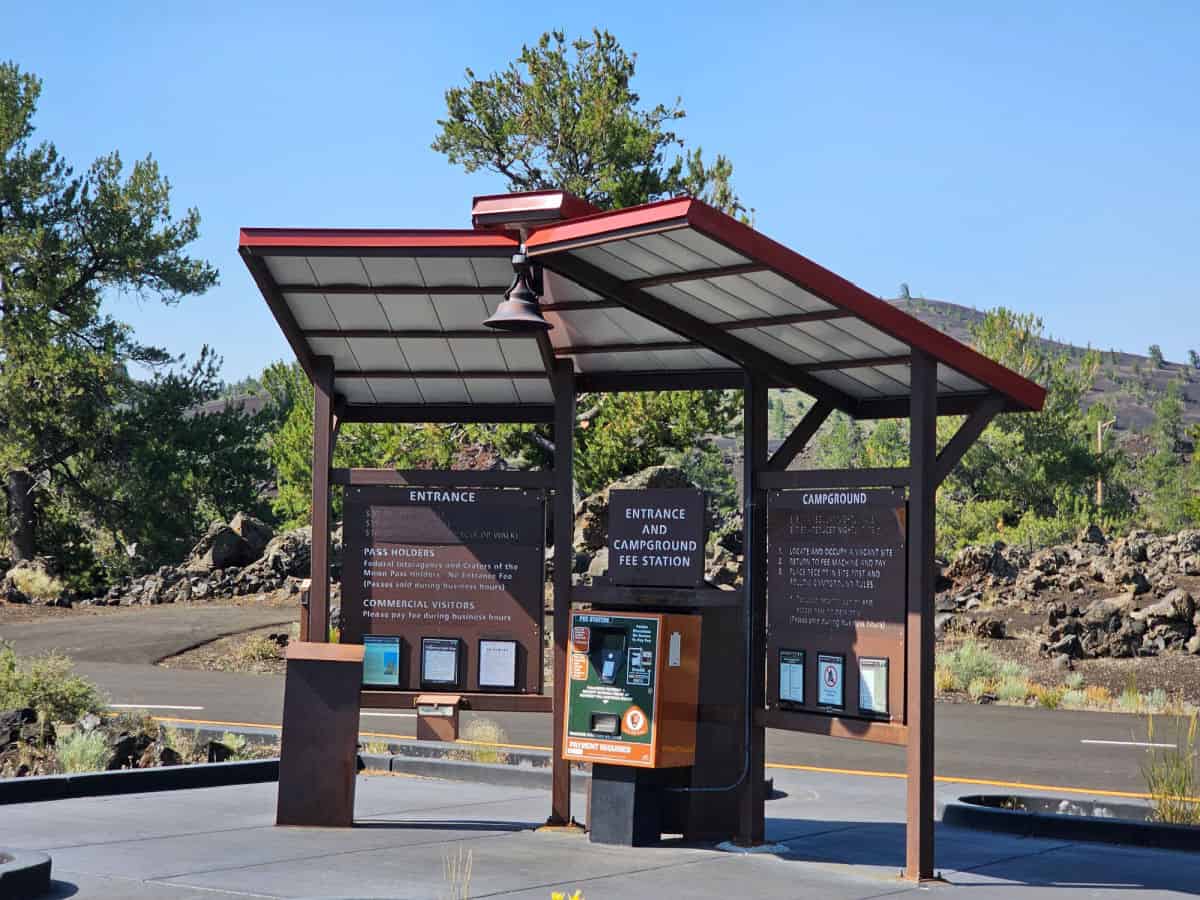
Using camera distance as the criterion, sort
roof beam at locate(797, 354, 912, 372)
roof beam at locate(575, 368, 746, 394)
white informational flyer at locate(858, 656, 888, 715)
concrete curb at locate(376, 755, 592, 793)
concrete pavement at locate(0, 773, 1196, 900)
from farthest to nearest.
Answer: concrete curb at locate(376, 755, 592, 793) → roof beam at locate(575, 368, 746, 394) → roof beam at locate(797, 354, 912, 372) → white informational flyer at locate(858, 656, 888, 715) → concrete pavement at locate(0, 773, 1196, 900)

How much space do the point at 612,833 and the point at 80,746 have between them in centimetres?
497

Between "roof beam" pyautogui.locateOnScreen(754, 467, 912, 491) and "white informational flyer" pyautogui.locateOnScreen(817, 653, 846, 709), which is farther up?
"roof beam" pyautogui.locateOnScreen(754, 467, 912, 491)

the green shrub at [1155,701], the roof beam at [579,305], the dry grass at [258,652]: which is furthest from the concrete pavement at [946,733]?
the roof beam at [579,305]

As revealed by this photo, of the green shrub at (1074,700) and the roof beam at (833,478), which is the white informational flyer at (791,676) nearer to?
the roof beam at (833,478)

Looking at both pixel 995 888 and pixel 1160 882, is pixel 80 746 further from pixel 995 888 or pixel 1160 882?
pixel 1160 882

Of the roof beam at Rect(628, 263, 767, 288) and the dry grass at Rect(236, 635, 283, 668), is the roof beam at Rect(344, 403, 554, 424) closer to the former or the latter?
the roof beam at Rect(628, 263, 767, 288)

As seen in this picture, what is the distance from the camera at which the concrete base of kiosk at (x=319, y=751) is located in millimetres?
10297

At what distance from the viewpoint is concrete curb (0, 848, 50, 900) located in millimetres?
7484

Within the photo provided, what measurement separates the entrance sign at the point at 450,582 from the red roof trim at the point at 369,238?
2093mm

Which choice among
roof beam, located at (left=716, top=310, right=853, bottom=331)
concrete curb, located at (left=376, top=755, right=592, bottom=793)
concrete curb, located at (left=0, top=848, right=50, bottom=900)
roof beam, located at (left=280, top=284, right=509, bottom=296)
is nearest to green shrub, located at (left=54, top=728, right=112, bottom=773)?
concrete curb, located at (left=376, top=755, right=592, bottom=793)

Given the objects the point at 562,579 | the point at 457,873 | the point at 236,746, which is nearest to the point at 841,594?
the point at 562,579

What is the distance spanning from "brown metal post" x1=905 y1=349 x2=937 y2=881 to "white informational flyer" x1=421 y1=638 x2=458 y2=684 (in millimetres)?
3466

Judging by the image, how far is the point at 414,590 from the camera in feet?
36.2

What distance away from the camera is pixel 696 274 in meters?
8.96
